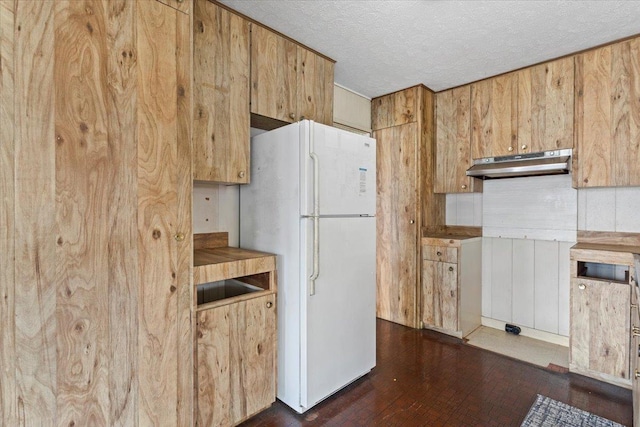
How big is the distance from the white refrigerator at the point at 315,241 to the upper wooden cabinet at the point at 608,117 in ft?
5.98

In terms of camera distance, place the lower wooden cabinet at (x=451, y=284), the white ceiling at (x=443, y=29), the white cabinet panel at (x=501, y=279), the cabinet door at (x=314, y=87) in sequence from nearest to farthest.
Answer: the white ceiling at (x=443, y=29) < the cabinet door at (x=314, y=87) < the lower wooden cabinet at (x=451, y=284) < the white cabinet panel at (x=501, y=279)

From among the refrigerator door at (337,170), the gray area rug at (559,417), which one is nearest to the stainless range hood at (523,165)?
the refrigerator door at (337,170)

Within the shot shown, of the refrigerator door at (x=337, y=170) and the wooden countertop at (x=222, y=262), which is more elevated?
the refrigerator door at (x=337, y=170)

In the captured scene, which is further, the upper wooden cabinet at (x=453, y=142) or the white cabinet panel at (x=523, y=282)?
the upper wooden cabinet at (x=453, y=142)

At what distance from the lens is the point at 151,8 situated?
1361 millimetres

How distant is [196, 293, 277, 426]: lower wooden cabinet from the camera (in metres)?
1.61

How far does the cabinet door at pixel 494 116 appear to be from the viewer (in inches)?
115

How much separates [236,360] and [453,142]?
2.96m

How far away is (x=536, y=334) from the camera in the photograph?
302 centimetres

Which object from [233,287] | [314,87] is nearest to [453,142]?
[314,87]

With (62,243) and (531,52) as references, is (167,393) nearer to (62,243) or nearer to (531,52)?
(62,243)

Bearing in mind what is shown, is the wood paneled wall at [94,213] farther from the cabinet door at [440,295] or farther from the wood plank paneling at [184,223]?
the cabinet door at [440,295]

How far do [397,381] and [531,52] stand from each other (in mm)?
2866

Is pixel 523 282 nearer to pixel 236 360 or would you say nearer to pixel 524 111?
pixel 524 111
